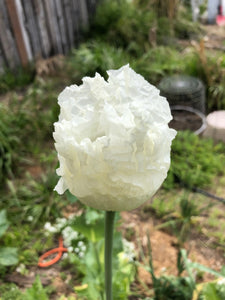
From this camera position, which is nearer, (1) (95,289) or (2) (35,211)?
(1) (95,289)

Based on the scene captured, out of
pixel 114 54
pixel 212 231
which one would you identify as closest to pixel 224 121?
pixel 212 231

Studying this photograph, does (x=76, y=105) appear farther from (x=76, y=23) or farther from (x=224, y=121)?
(x=76, y=23)

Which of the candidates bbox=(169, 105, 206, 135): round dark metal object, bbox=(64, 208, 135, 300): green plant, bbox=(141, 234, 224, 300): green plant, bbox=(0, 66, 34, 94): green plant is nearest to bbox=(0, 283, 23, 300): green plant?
bbox=(64, 208, 135, 300): green plant

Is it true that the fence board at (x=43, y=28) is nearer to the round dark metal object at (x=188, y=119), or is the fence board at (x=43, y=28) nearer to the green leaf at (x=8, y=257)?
the round dark metal object at (x=188, y=119)

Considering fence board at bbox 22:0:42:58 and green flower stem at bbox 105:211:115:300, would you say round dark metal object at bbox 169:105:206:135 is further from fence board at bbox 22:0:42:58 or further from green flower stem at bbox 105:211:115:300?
green flower stem at bbox 105:211:115:300

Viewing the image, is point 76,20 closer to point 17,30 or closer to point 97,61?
point 17,30

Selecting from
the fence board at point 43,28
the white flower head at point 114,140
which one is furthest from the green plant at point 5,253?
the fence board at point 43,28
